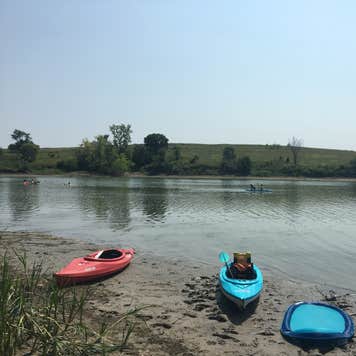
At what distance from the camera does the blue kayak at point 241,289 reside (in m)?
11.0

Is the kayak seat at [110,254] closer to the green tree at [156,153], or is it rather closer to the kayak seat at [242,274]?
the kayak seat at [242,274]

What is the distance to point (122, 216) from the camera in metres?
32.3

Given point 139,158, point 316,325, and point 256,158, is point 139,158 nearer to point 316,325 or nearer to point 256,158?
point 256,158

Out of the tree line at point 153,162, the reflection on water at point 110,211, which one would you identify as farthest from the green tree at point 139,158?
the reflection on water at point 110,211

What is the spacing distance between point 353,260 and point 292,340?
10.6 meters

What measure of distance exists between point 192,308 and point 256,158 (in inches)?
4891

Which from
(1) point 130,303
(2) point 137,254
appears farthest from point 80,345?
(2) point 137,254

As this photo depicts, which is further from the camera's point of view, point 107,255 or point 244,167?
point 244,167

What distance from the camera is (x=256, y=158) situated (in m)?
132

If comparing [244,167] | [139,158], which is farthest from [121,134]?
[244,167]

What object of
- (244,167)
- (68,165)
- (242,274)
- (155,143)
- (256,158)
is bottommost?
(242,274)

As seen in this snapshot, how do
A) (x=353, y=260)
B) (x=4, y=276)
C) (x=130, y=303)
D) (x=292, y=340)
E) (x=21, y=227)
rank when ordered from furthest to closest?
(x=21, y=227), (x=353, y=260), (x=130, y=303), (x=292, y=340), (x=4, y=276)

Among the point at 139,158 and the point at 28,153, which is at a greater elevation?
the point at 28,153

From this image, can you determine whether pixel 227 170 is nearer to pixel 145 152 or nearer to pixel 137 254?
pixel 145 152
